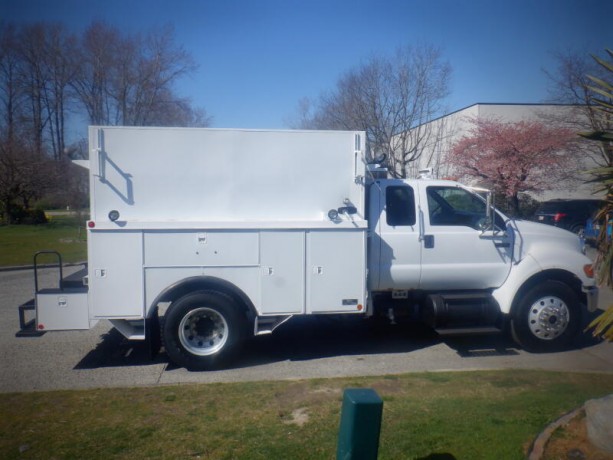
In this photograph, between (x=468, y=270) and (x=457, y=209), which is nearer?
(x=468, y=270)

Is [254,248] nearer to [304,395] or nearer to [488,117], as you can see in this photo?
[304,395]

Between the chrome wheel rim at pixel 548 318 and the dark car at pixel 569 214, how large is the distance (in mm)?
15654

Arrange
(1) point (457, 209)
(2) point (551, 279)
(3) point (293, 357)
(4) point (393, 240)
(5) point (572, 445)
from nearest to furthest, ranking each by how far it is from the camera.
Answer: (5) point (572, 445) → (4) point (393, 240) → (3) point (293, 357) → (2) point (551, 279) → (1) point (457, 209)

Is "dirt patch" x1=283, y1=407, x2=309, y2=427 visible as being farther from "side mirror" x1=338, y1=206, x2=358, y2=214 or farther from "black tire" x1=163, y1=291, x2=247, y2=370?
"side mirror" x1=338, y1=206, x2=358, y2=214

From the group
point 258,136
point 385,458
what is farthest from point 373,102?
point 385,458

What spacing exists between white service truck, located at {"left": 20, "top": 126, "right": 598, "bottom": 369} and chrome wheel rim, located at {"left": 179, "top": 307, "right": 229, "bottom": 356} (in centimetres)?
2

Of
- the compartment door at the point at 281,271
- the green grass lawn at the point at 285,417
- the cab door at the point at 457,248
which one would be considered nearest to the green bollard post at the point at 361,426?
the green grass lawn at the point at 285,417

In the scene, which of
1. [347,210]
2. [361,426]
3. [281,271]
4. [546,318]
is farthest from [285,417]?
[546,318]

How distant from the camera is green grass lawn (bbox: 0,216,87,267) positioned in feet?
56.3

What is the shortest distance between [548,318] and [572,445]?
11.6 feet

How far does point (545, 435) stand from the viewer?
4594mm

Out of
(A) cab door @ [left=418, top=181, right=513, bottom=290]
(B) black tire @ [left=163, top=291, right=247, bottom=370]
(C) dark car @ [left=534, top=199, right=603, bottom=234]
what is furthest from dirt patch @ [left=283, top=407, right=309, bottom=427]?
(C) dark car @ [left=534, top=199, right=603, bottom=234]

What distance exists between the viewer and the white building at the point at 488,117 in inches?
1026

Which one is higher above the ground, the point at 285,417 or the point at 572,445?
the point at 572,445
